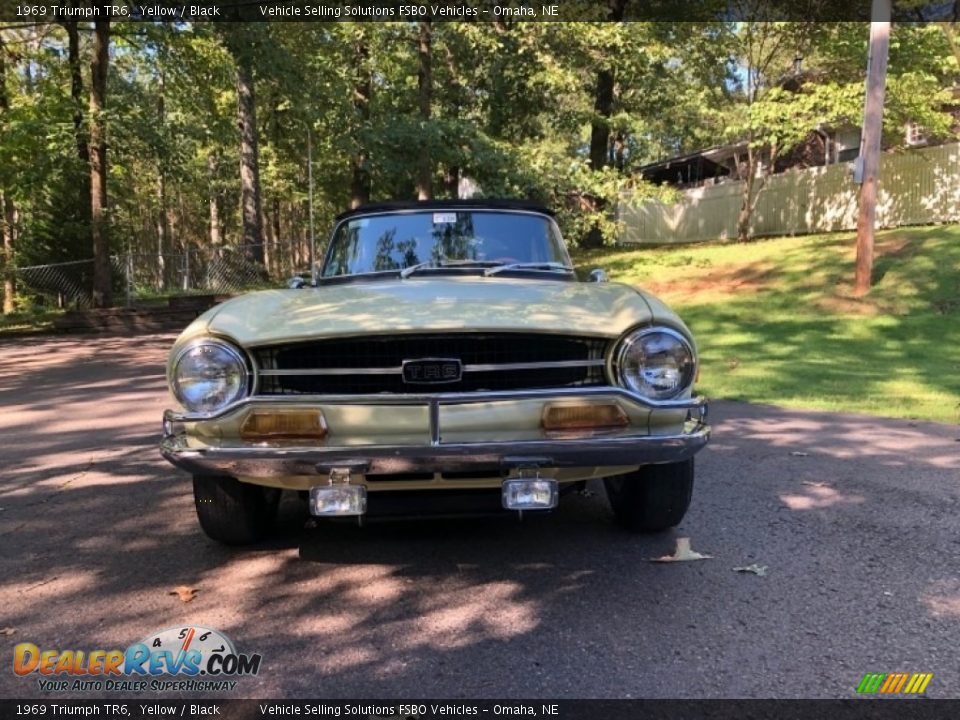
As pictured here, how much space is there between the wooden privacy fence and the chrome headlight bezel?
16538 mm

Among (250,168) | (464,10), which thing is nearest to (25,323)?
(250,168)

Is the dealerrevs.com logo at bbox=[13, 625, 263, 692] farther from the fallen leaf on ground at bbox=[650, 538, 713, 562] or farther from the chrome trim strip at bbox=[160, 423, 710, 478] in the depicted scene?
the fallen leaf on ground at bbox=[650, 538, 713, 562]

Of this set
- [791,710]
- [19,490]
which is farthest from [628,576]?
[19,490]

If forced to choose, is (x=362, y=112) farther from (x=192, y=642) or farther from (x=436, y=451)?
(x=192, y=642)

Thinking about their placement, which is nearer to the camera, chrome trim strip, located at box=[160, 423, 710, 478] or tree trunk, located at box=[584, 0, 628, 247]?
chrome trim strip, located at box=[160, 423, 710, 478]

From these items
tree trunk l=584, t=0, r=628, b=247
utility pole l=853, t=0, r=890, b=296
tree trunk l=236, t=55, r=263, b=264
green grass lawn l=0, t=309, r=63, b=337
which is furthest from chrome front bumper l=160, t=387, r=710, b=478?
tree trunk l=236, t=55, r=263, b=264

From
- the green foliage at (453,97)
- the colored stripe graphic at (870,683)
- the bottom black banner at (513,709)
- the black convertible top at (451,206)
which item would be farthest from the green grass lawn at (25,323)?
the colored stripe graphic at (870,683)

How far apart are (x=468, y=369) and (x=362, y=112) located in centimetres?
1714

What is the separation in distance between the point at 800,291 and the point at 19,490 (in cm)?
1285

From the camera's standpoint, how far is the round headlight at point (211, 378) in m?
2.93

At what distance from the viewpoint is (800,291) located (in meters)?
13.9

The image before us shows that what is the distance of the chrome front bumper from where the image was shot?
2.79 m

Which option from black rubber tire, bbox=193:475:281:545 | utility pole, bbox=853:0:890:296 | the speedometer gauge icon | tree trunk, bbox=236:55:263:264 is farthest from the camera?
tree trunk, bbox=236:55:263:264

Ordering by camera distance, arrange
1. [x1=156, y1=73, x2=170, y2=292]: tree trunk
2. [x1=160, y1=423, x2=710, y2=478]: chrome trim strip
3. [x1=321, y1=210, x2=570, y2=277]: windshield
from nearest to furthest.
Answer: [x1=160, y1=423, x2=710, y2=478]: chrome trim strip → [x1=321, y1=210, x2=570, y2=277]: windshield → [x1=156, y1=73, x2=170, y2=292]: tree trunk
